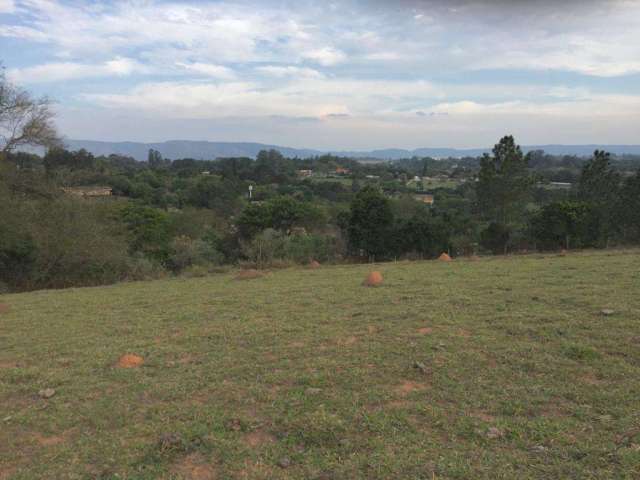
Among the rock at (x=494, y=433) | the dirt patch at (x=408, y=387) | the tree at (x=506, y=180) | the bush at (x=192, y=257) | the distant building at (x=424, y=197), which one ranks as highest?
the tree at (x=506, y=180)

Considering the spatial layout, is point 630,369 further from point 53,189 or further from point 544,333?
point 53,189

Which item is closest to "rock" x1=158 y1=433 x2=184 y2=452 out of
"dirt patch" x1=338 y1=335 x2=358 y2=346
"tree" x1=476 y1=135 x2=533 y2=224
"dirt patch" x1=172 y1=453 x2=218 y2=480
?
"dirt patch" x1=172 y1=453 x2=218 y2=480

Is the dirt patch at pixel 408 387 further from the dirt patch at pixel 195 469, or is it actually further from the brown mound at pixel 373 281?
the brown mound at pixel 373 281

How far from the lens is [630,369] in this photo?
12.8ft

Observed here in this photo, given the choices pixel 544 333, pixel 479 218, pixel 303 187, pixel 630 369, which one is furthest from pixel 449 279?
pixel 303 187

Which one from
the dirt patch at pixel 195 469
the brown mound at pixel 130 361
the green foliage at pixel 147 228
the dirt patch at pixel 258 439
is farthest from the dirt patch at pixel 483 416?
the green foliage at pixel 147 228

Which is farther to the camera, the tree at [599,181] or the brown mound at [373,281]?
the tree at [599,181]

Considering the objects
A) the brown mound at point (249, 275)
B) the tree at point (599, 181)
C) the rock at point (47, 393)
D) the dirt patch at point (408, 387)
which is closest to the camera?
the dirt patch at point (408, 387)

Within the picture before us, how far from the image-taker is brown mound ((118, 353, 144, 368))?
464cm

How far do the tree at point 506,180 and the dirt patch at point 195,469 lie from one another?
26834 mm

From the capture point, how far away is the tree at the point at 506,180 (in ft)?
89.1

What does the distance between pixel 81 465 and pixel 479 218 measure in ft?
109

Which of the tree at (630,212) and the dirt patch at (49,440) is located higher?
the tree at (630,212)

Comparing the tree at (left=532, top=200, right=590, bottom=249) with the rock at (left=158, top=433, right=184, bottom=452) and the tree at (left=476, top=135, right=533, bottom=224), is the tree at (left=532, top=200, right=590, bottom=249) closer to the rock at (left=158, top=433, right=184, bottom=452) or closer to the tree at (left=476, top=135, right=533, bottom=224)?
the tree at (left=476, top=135, right=533, bottom=224)
